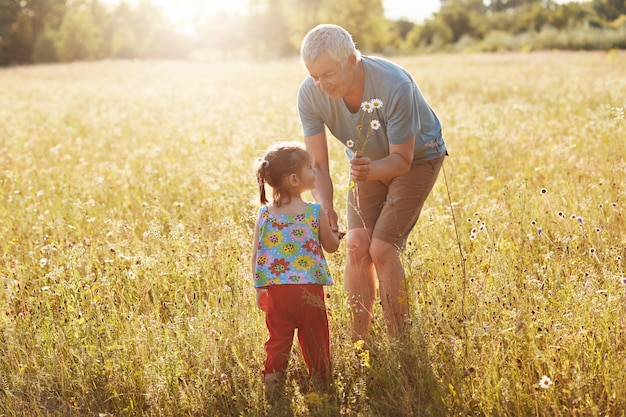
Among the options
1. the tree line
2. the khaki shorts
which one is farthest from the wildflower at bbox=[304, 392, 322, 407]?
the tree line

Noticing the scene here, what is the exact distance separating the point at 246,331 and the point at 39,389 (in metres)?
1.11

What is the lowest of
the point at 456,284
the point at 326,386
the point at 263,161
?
the point at 326,386

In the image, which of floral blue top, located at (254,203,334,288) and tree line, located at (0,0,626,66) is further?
tree line, located at (0,0,626,66)

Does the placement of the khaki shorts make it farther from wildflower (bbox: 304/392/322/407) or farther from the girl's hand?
wildflower (bbox: 304/392/322/407)

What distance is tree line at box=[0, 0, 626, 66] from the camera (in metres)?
54.6

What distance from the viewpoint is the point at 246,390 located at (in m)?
3.58

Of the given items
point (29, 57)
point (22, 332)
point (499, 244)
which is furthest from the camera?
point (29, 57)

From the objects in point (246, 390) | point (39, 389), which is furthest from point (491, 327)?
point (39, 389)


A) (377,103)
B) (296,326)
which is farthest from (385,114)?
(296,326)

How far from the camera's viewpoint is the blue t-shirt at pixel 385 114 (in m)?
3.86

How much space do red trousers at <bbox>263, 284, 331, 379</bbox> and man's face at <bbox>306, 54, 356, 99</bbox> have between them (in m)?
1.08

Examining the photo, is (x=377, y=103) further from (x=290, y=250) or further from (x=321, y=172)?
(x=290, y=250)

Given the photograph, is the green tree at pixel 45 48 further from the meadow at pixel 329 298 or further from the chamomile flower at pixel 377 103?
the chamomile flower at pixel 377 103

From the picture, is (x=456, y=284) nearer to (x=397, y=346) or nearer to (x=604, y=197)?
(x=397, y=346)
